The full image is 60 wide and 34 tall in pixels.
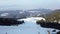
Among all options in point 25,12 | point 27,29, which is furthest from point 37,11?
point 27,29

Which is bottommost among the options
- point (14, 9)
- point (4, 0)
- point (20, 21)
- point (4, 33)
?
point (4, 33)

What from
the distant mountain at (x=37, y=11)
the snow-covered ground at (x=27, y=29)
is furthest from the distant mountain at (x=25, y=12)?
the snow-covered ground at (x=27, y=29)

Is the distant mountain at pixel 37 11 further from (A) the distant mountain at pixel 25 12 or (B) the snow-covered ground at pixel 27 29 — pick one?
(B) the snow-covered ground at pixel 27 29

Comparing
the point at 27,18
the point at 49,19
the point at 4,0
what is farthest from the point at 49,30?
the point at 4,0

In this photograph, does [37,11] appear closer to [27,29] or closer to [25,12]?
[25,12]

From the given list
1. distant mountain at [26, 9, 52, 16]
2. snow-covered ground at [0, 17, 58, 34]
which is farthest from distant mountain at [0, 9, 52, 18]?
snow-covered ground at [0, 17, 58, 34]

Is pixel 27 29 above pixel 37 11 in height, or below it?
below

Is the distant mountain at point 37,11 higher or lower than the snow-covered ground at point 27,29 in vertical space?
higher

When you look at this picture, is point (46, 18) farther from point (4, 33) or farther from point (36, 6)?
point (4, 33)

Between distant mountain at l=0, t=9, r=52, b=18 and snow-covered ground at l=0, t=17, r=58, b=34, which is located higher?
distant mountain at l=0, t=9, r=52, b=18

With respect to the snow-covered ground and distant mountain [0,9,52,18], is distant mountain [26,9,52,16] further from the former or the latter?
the snow-covered ground

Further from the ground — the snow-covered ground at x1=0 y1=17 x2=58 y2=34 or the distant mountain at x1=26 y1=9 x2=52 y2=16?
the distant mountain at x1=26 y1=9 x2=52 y2=16
